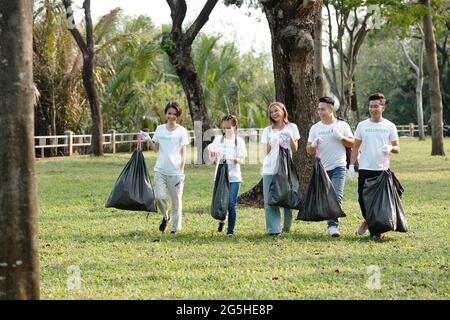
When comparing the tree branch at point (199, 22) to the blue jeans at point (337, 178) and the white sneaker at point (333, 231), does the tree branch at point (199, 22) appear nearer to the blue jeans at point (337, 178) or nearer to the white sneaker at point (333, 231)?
the blue jeans at point (337, 178)

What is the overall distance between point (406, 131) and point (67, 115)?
93.2 ft

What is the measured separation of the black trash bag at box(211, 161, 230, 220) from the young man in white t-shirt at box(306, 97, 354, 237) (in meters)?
1.04

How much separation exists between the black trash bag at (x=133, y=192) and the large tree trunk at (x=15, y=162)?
4.54 metres

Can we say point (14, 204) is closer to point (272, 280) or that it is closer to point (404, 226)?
point (272, 280)

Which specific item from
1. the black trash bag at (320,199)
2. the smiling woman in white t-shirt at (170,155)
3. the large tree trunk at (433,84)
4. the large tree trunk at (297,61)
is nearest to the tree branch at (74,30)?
the large tree trunk at (433,84)

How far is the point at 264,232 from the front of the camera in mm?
10109

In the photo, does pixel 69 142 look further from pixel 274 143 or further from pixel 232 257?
pixel 232 257

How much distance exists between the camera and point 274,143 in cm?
965

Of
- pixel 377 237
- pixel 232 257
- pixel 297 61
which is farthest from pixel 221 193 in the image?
pixel 297 61

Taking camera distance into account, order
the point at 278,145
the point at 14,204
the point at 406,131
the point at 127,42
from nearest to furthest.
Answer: the point at 14,204, the point at 278,145, the point at 127,42, the point at 406,131

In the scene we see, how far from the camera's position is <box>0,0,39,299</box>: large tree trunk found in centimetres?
512

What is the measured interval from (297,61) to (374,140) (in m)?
3.41

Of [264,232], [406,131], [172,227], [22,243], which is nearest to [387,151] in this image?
[264,232]

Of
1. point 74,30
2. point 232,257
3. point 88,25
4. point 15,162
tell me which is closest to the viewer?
point 15,162
